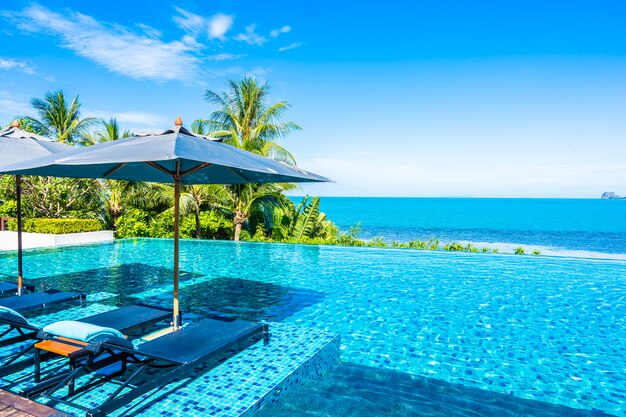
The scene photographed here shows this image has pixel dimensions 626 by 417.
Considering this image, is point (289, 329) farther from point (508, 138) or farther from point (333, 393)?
point (508, 138)

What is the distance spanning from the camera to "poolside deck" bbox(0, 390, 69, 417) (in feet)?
8.95

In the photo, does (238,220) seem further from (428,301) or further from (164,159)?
(164,159)

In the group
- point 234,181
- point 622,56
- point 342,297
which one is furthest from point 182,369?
point 622,56

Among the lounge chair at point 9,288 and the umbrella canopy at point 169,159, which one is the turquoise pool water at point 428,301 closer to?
the lounge chair at point 9,288

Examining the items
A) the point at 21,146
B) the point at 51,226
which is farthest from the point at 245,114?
the point at 21,146

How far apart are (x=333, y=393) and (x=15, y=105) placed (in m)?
29.6

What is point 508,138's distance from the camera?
3762cm

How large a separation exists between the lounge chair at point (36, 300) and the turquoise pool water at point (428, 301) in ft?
4.38

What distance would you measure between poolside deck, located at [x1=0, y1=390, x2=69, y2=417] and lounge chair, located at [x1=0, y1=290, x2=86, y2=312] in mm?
2578

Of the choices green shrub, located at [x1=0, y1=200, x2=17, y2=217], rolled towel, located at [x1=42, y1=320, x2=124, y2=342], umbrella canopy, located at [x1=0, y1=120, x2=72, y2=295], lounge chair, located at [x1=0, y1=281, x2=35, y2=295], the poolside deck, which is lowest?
the poolside deck

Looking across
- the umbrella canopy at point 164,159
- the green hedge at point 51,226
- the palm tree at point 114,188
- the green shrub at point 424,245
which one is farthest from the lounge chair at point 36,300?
the palm tree at point 114,188

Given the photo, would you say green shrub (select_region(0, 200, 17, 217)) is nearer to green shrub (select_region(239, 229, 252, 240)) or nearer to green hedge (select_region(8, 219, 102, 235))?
green hedge (select_region(8, 219, 102, 235))

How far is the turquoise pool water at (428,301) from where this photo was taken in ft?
15.1

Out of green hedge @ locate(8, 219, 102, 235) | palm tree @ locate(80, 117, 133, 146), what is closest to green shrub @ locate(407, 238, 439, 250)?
green hedge @ locate(8, 219, 102, 235)
